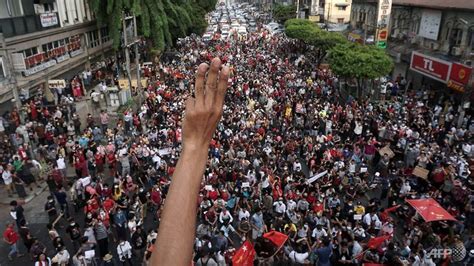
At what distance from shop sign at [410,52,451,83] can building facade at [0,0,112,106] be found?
2260cm

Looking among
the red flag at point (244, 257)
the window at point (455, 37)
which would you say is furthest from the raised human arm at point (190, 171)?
the window at point (455, 37)

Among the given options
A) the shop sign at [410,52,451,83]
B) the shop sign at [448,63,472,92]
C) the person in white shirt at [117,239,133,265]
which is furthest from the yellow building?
the person in white shirt at [117,239,133,265]

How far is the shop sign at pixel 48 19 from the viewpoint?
1002 inches

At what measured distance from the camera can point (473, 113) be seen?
22.5 metres

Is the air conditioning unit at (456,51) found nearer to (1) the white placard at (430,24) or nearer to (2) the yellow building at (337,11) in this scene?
(1) the white placard at (430,24)

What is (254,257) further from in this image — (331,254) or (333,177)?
(333,177)

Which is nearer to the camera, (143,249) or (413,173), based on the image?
(143,249)

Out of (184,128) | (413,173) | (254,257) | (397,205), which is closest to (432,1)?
(413,173)

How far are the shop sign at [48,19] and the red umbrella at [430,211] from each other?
2402 centimetres

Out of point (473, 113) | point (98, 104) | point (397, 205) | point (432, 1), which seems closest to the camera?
point (397, 205)

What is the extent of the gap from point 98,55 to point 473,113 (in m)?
29.6

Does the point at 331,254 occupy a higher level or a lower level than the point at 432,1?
lower

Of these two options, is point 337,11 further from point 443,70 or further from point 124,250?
point 124,250

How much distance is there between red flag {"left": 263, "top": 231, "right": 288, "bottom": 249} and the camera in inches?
411
